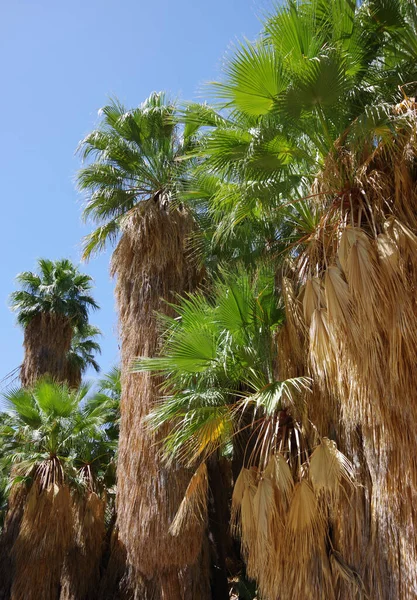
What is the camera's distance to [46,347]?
1803 centimetres

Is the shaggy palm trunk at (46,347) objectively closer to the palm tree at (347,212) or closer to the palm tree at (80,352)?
A: the palm tree at (80,352)

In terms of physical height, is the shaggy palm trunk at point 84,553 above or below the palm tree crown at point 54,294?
below

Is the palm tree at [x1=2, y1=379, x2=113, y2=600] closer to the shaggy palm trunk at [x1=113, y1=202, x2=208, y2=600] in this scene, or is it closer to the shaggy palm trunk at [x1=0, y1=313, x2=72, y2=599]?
the shaggy palm trunk at [x1=113, y1=202, x2=208, y2=600]

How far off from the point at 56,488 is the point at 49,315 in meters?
7.40

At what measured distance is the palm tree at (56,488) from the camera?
1199 centimetres

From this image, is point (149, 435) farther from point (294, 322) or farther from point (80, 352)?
point (80, 352)

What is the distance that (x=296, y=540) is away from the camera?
5.95 meters

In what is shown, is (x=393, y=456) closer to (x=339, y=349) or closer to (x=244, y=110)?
(x=339, y=349)

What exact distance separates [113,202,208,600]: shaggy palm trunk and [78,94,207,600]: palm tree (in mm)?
16

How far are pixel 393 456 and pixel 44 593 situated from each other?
960 cm

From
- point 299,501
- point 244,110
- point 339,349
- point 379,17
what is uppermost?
point 379,17

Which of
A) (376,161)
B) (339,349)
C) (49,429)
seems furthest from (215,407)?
(49,429)

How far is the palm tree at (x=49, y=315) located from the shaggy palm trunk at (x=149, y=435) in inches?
302

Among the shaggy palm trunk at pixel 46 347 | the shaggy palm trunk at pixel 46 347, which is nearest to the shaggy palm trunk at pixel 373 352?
→ the shaggy palm trunk at pixel 46 347
